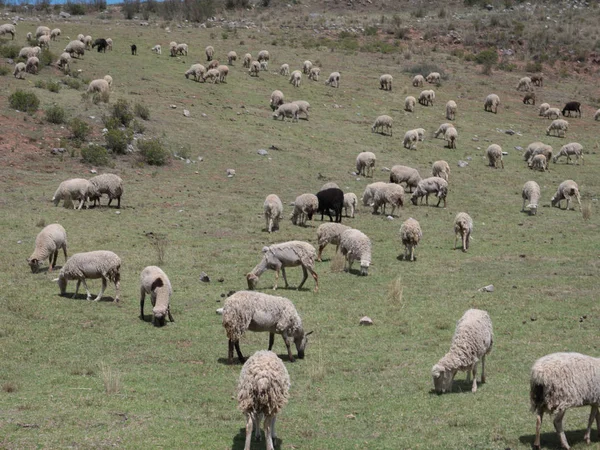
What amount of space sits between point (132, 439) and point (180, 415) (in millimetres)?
1083

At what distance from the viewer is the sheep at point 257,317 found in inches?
484

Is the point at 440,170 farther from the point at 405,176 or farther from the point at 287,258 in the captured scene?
the point at 287,258

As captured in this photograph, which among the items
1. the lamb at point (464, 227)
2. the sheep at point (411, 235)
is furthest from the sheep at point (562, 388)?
the lamb at point (464, 227)

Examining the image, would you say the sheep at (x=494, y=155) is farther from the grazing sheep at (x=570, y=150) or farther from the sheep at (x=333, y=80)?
the sheep at (x=333, y=80)

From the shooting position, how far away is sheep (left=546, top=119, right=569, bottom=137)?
44.0m

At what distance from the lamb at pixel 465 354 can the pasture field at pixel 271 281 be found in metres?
0.26

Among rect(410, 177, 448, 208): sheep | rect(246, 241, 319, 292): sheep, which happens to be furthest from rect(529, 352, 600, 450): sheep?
rect(410, 177, 448, 208): sheep

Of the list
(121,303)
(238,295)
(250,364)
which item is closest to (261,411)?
(250,364)

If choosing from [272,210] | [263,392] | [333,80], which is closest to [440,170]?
[272,210]

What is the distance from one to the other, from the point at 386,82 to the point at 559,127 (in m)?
12.5

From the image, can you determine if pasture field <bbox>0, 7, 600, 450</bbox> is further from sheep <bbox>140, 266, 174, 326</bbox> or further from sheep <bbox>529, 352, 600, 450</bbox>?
sheep <bbox>529, 352, 600, 450</bbox>

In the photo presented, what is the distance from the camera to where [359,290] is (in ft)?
59.3

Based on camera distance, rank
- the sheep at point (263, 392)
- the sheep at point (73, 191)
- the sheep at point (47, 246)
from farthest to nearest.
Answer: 1. the sheep at point (73, 191)
2. the sheep at point (47, 246)
3. the sheep at point (263, 392)

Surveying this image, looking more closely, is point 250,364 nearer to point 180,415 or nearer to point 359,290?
point 180,415
